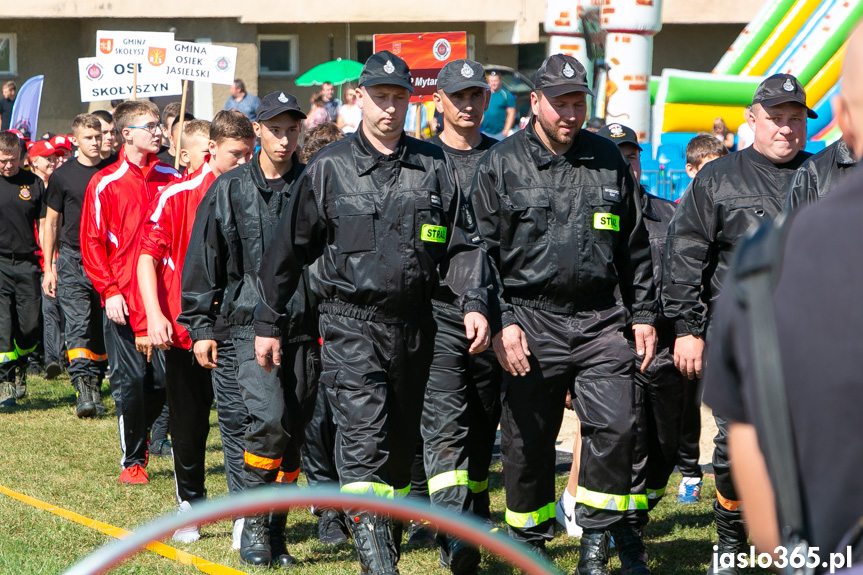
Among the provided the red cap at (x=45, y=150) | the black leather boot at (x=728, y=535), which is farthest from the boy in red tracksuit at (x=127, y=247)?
the red cap at (x=45, y=150)

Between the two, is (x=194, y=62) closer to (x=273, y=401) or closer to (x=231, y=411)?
(x=231, y=411)

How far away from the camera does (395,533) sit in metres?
6.10

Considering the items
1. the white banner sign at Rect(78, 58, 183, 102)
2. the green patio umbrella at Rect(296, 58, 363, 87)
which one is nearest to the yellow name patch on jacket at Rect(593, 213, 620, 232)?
the white banner sign at Rect(78, 58, 183, 102)

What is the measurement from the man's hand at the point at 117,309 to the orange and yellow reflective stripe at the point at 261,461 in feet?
7.99

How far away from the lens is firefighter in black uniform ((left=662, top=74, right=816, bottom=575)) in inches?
236

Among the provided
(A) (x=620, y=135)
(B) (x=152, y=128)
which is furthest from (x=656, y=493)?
(B) (x=152, y=128)

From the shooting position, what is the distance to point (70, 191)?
1107 cm

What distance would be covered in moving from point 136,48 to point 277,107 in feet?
26.8

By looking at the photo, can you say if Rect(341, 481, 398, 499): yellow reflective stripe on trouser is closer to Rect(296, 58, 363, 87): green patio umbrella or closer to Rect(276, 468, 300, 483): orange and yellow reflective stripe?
Rect(276, 468, 300, 483): orange and yellow reflective stripe

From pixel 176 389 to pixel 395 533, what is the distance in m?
1.73

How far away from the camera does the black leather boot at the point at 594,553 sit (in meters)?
5.61

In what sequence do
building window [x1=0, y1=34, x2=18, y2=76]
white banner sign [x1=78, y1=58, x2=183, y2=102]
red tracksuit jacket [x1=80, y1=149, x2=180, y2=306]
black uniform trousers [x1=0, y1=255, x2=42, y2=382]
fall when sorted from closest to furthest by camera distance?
red tracksuit jacket [x1=80, y1=149, x2=180, y2=306] → black uniform trousers [x1=0, y1=255, x2=42, y2=382] → white banner sign [x1=78, y1=58, x2=183, y2=102] → building window [x1=0, y1=34, x2=18, y2=76]

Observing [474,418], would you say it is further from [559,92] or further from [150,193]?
[150,193]

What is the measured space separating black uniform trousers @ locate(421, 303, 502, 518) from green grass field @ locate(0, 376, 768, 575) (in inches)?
17.9
